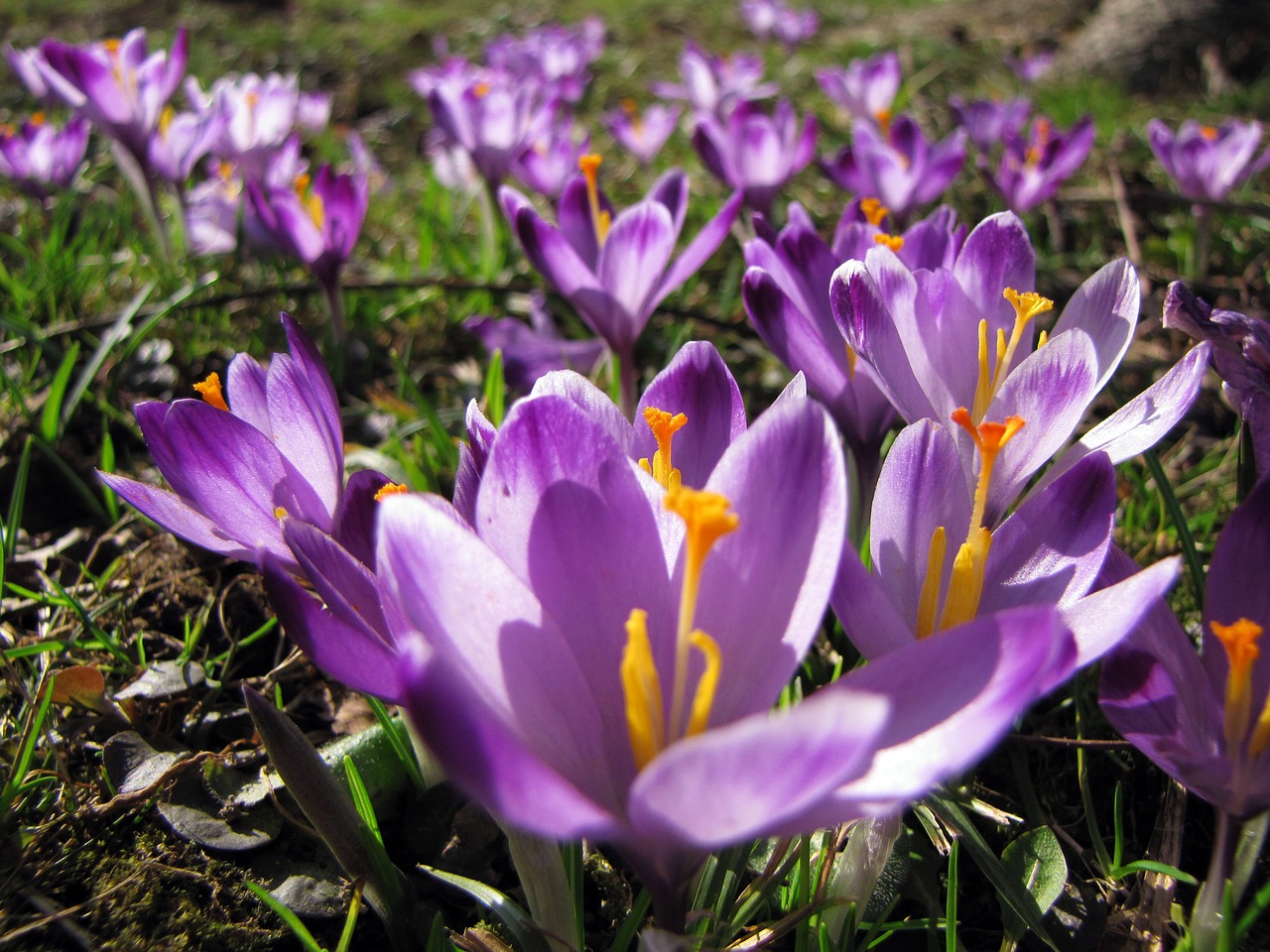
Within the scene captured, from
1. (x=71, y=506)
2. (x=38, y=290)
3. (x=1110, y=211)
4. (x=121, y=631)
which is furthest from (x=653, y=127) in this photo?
(x=121, y=631)

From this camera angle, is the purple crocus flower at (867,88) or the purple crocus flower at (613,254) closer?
the purple crocus flower at (613,254)

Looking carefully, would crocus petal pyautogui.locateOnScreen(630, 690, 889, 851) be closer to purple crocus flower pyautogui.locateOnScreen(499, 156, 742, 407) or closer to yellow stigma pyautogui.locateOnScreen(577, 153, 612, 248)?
purple crocus flower pyautogui.locateOnScreen(499, 156, 742, 407)

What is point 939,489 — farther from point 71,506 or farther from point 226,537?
point 71,506

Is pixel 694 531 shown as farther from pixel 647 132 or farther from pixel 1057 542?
pixel 647 132

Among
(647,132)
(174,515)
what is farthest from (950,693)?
(647,132)

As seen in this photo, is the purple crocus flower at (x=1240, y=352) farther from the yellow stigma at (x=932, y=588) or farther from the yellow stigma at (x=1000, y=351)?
the yellow stigma at (x=932, y=588)

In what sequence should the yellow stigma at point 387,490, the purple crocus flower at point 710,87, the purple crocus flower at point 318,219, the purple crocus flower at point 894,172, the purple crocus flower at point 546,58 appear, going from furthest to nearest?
the purple crocus flower at point 546,58, the purple crocus flower at point 710,87, the purple crocus flower at point 894,172, the purple crocus flower at point 318,219, the yellow stigma at point 387,490

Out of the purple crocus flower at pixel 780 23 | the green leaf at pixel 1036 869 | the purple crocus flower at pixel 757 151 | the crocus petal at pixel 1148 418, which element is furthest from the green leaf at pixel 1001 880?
the purple crocus flower at pixel 780 23
